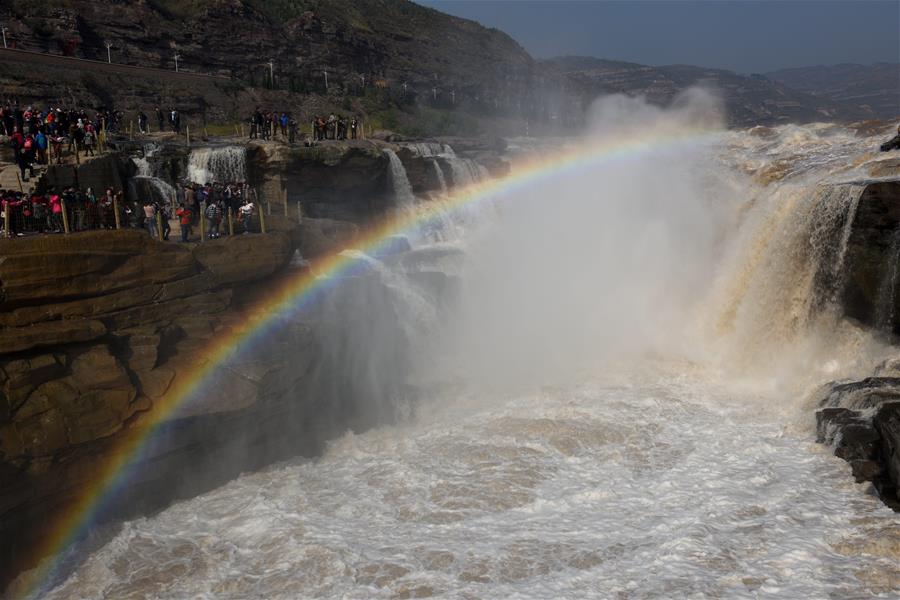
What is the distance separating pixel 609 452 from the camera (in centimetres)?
1117

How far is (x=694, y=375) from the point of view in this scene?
14883mm

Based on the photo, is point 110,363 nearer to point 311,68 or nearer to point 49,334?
point 49,334

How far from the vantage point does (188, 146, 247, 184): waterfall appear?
20.5 metres

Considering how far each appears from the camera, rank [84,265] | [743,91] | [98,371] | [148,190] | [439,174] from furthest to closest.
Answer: [743,91], [439,174], [148,190], [84,265], [98,371]

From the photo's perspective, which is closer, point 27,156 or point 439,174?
point 27,156

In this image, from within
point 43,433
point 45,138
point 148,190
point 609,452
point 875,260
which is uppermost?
point 45,138

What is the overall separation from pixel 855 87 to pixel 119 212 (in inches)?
6118

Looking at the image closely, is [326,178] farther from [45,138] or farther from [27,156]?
[27,156]

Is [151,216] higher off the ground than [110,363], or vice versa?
[151,216]

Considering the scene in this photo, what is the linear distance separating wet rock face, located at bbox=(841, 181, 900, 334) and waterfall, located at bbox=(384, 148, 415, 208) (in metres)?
16.4

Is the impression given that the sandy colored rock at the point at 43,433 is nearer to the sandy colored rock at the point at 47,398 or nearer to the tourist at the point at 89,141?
the sandy colored rock at the point at 47,398

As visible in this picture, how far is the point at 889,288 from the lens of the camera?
12.3 meters

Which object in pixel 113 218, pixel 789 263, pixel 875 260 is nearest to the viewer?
pixel 875 260

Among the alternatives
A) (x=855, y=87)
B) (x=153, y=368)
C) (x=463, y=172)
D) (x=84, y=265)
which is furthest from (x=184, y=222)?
(x=855, y=87)
